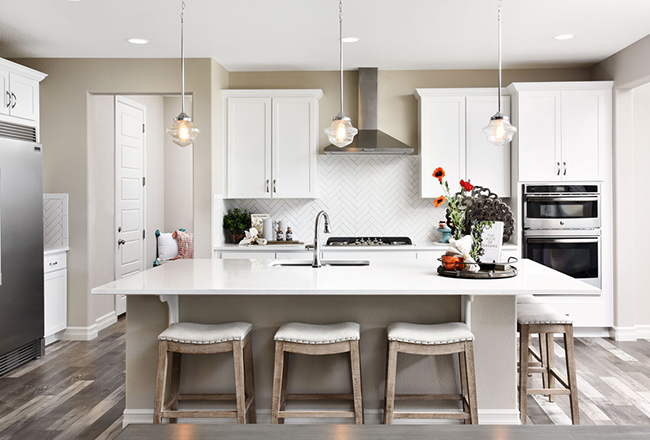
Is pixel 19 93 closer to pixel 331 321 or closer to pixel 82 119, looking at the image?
pixel 82 119

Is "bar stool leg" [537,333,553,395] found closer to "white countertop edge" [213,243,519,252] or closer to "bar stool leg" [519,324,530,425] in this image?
"bar stool leg" [519,324,530,425]

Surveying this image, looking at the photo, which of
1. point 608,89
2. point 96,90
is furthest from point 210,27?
point 608,89

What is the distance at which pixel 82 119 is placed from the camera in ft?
16.2

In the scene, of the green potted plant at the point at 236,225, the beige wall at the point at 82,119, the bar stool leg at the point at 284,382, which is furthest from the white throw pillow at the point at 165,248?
the bar stool leg at the point at 284,382

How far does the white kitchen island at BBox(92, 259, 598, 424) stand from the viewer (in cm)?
292

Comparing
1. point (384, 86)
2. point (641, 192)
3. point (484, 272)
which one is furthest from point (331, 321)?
point (641, 192)

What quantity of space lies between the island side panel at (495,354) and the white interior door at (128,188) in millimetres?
4203

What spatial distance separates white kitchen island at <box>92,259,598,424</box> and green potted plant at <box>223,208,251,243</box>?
2.22 metres

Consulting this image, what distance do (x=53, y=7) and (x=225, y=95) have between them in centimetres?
184

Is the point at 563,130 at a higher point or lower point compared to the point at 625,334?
higher

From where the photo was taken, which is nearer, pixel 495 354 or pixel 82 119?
pixel 495 354

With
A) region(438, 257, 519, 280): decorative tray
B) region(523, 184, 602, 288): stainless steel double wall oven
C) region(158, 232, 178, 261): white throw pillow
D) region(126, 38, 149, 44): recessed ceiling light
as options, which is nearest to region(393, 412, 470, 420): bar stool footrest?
region(438, 257, 519, 280): decorative tray

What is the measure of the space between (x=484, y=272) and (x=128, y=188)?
4494mm

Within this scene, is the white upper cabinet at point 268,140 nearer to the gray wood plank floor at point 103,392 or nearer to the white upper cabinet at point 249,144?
the white upper cabinet at point 249,144
